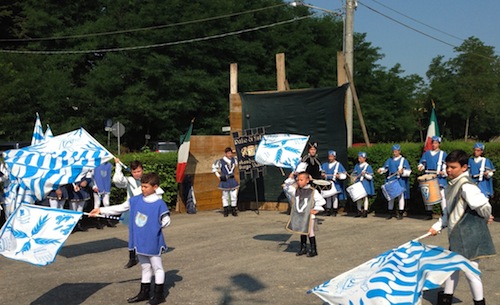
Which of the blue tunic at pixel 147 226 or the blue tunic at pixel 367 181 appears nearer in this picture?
the blue tunic at pixel 147 226

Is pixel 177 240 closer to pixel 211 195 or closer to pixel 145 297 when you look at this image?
pixel 145 297

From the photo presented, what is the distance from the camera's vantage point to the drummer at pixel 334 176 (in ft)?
46.6

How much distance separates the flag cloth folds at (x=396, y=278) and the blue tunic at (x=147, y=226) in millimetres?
2169

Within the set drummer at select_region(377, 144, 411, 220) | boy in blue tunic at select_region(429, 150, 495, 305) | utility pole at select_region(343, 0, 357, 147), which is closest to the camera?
boy in blue tunic at select_region(429, 150, 495, 305)

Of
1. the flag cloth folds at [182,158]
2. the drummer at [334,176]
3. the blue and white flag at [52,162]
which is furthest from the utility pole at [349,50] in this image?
the blue and white flag at [52,162]

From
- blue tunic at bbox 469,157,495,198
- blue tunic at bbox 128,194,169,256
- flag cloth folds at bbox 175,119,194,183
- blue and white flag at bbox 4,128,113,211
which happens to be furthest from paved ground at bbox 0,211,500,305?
flag cloth folds at bbox 175,119,194,183

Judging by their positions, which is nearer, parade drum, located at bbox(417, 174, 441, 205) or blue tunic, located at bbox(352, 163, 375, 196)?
parade drum, located at bbox(417, 174, 441, 205)

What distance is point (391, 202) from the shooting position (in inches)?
540

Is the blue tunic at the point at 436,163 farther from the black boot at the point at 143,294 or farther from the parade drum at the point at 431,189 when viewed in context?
the black boot at the point at 143,294

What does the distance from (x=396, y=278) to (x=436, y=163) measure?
8325 mm

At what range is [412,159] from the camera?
46.3 ft

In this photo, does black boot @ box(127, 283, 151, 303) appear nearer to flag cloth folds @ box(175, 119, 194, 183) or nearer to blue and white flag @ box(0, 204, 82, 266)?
blue and white flag @ box(0, 204, 82, 266)

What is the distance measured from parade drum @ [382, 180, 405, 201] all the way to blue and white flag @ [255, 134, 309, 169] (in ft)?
9.22

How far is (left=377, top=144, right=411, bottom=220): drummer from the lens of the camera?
13.4m
